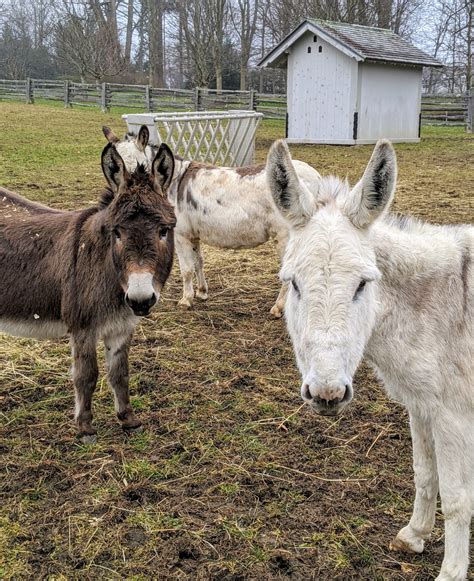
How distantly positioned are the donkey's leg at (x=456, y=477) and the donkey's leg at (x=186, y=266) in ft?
13.2

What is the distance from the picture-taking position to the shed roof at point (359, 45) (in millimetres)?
19709

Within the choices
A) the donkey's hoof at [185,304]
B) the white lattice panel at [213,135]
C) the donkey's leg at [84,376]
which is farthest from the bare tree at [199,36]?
the donkey's leg at [84,376]

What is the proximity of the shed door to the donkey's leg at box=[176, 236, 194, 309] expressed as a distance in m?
15.3

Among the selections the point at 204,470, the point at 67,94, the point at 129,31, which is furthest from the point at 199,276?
the point at 129,31

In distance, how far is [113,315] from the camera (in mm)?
3559

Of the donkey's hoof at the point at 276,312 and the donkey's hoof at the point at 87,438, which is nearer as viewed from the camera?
the donkey's hoof at the point at 87,438

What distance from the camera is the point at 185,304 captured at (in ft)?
20.2

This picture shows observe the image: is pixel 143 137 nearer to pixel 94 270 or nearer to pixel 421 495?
pixel 94 270

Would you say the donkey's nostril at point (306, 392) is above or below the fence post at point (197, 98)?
below

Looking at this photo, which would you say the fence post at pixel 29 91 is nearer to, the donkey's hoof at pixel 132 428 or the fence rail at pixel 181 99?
the fence rail at pixel 181 99

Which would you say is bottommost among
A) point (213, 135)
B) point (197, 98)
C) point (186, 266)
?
point (186, 266)

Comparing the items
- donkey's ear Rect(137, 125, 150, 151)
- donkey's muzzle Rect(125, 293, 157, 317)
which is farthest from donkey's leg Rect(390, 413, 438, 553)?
donkey's ear Rect(137, 125, 150, 151)

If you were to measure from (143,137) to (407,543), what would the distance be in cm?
452

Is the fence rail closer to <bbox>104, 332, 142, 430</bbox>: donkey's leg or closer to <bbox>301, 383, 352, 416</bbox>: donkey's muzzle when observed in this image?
<bbox>104, 332, 142, 430</bbox>: donkey's leg
